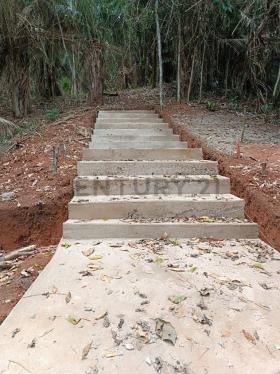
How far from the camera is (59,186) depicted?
4.19 metres

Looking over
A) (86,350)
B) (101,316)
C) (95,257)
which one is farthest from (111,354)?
(95,257)

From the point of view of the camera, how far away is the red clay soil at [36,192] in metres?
3.93

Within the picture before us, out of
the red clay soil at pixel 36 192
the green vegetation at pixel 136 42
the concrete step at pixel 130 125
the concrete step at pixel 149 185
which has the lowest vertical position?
the red clay soil at pixel 36 192

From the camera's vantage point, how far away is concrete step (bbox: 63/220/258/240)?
312 centimetres

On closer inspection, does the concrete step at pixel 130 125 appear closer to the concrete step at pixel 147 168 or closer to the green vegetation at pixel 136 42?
the green vegetation at pixel 136 42

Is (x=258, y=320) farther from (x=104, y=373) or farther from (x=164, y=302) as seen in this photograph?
(x=104, y=373)

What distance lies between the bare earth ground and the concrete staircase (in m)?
0.21

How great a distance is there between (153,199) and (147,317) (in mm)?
1660

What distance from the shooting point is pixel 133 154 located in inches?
188

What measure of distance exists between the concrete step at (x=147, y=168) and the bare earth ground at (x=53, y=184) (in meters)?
0.18

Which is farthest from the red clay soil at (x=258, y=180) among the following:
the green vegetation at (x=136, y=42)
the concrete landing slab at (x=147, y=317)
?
the green vegetation at (x=136, y=42)

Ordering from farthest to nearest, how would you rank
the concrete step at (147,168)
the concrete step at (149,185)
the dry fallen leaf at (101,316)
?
the concrete step at (147,168) < the concrete step at (149,185) < the dry fallen leaf at (101,316)

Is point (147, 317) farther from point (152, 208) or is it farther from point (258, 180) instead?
point (258, 180)

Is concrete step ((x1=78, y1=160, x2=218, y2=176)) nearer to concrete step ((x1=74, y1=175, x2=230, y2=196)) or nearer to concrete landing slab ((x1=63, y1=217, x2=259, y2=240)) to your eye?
concrete step ((x1=74, y1=175, x2=230, y2=196))
